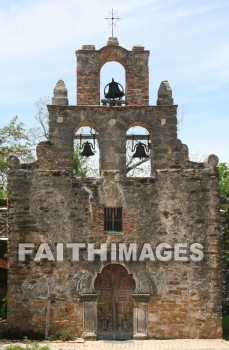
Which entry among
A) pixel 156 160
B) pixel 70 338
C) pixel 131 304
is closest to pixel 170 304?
pixel 131 304

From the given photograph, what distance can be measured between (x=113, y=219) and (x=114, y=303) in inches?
111

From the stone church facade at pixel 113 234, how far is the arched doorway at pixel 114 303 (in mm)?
34

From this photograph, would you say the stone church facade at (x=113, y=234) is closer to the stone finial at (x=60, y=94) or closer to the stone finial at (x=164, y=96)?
the stone finial at (x=60, y=94)

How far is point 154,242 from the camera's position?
1998 cm

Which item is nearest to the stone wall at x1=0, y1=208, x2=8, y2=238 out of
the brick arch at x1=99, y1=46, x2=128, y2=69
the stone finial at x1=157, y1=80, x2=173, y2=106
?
the brick arch at x1=99, y1=46, x2=128, y2=69

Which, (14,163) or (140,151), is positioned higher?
(140,151)

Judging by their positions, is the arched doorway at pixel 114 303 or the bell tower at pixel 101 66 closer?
the arched doorway at pixel 114 303

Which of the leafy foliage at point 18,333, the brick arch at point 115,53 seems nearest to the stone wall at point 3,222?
the leafy foliage at point 18,333

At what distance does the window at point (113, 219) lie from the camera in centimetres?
2016

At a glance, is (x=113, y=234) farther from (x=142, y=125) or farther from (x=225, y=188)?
(x=225, y=188)

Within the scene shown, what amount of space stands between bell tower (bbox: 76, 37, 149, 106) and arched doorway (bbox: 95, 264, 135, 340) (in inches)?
231

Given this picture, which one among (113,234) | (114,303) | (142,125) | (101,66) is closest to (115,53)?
(101,66)

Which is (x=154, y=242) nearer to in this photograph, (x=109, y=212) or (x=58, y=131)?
(x=109, y=212)

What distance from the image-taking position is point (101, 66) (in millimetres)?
21031
